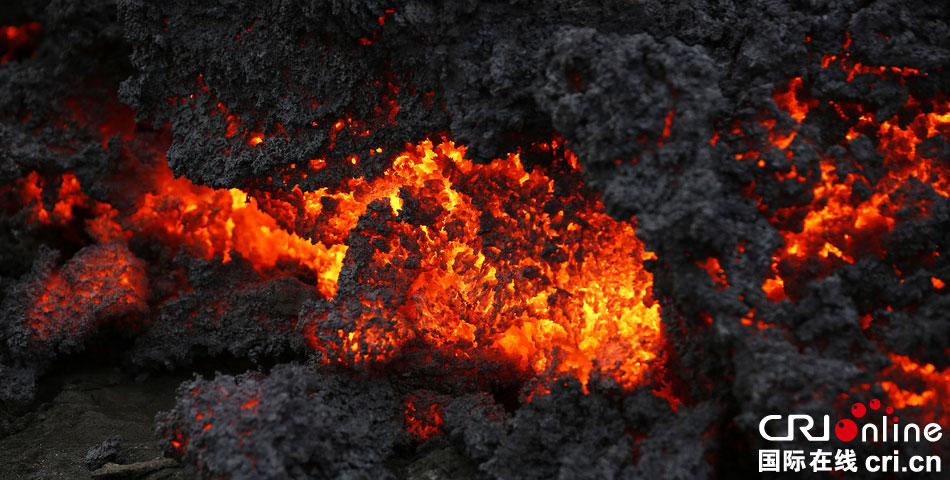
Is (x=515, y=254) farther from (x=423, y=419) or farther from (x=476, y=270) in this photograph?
(x=423, y=419)

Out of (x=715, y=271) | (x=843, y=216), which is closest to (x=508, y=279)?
(x=715, y=271)

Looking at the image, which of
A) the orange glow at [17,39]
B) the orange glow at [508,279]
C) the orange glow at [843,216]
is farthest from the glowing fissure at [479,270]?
the orange glow at [17,39]

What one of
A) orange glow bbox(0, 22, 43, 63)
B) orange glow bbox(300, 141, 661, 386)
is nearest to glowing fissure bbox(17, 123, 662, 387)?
orange glow bbox(300, 141, 661, 386)

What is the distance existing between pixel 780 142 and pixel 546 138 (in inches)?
26.9

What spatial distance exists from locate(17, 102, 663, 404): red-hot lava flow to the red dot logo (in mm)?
515

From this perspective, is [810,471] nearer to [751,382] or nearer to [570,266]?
[751,382]

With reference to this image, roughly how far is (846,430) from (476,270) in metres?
1.18

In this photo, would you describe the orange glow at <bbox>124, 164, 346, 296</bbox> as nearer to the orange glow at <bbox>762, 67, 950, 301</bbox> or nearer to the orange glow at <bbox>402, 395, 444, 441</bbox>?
the orange glow at <bbox>402, 395, 444, 441</bbox>

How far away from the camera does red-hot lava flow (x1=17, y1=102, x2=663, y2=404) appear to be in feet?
7.73

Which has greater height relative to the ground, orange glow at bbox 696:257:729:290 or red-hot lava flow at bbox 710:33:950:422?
red-hot lava flow at bbox 710:33:950:422

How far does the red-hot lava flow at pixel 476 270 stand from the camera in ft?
7.73

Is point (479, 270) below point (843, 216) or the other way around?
below

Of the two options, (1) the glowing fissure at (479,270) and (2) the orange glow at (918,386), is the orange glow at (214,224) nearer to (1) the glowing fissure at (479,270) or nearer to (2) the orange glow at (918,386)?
(1) the glowing fissure at (479,270)

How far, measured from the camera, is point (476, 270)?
8.36 feet
